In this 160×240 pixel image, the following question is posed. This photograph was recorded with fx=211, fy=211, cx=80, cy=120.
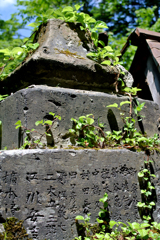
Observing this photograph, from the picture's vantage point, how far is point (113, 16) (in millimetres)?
10242

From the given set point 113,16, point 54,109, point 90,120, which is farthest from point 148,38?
point 113,16

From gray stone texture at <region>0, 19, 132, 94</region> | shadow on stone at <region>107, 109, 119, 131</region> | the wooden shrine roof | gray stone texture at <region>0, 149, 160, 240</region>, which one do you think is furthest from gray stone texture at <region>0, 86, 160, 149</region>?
the wooden shrine roof

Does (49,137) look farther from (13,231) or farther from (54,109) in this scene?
(13,231)

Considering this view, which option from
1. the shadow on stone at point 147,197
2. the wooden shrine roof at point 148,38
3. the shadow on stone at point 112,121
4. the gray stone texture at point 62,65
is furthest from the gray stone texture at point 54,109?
the wooden shrine roof at point 148,38

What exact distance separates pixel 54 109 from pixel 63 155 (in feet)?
1.42

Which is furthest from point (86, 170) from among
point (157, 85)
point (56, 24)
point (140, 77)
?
point (140, 77)

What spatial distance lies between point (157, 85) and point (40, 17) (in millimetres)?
1793

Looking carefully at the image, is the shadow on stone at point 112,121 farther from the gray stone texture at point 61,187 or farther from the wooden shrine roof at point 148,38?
the wooden shrine roof at point 148,38

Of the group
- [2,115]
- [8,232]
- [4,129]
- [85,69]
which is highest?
[85,69]

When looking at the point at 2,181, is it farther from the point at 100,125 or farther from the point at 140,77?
the point at 140,77

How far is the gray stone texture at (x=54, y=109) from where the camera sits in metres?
1.75

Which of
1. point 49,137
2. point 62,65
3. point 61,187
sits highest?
point 62,65

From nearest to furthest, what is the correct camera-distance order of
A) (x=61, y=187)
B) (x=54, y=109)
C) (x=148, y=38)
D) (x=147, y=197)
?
1. (x=61, y=187)
2. (x=54, y=109)
3. (x=147, y=197)
4. (x=148, y=38)

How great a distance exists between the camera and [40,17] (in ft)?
7.38
